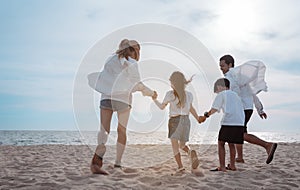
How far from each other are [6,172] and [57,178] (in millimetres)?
1005

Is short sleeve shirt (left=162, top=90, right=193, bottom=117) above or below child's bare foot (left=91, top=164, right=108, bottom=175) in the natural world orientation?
above

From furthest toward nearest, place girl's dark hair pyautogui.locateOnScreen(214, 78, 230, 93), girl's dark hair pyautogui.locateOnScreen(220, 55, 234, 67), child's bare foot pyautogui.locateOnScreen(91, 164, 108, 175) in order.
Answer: girl's dark hair pyautogui.locateOnScreen(220, 55, 234, 67) < girl's dark hair pyautogui.locateOnScreen(214, 78, 230, 93) < child's bare foot pyautogui.locateOnScreen(91, 164, 108, 175)

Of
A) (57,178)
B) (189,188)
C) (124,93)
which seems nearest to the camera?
(189,188)

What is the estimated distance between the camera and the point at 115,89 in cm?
447

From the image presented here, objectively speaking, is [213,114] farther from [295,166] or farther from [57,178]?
[57,178]

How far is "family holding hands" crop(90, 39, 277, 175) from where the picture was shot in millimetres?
4504

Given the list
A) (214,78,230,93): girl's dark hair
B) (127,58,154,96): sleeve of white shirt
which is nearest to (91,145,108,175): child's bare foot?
(127,58,154,96): sleeve of white shirt

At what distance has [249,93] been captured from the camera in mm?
5648

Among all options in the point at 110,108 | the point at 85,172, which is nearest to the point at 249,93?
the point at 110,108

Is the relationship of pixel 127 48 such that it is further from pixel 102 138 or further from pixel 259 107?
pixel 259 107

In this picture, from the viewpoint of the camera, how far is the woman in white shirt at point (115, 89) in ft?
14.7

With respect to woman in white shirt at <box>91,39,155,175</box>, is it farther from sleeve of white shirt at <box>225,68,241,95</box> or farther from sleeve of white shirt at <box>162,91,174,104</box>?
sleeve of white shirt at <box>225,68,241,95</box>

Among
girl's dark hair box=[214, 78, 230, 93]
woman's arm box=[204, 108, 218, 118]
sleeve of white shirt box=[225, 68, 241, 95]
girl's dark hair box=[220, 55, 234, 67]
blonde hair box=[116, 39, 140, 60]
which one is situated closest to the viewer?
blonde hair box=[116, 39, 140, 60]

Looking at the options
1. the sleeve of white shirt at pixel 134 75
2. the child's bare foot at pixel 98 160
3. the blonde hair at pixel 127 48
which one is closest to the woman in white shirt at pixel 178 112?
the sleeve of white shirt at pixel 134 75
